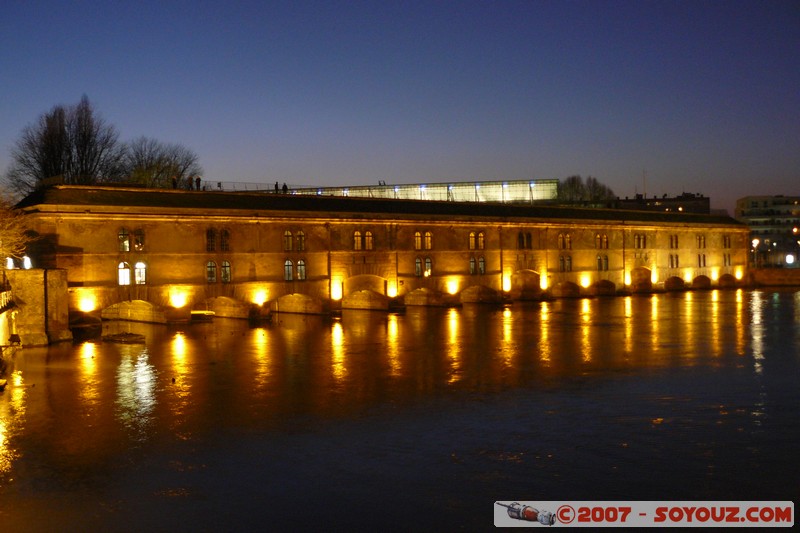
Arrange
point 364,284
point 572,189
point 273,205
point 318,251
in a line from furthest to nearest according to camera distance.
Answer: point 572,189 → point 364,284 → point 318,251 → point 273,205

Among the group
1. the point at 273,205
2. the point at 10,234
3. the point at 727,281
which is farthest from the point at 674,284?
the point at 10,234

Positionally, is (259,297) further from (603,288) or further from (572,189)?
(572,189)

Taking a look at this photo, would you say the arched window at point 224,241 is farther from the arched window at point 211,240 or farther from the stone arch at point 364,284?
the stone arch at point 364,284

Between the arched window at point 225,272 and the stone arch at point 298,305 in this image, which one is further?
the stone arch at point 298,305

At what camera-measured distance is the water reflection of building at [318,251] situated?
43406 mm

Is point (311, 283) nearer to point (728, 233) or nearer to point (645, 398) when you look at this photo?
point (645, 398)

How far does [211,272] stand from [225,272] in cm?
90

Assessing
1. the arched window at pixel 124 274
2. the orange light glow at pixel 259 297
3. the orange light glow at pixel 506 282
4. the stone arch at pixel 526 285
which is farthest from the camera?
the stone arch at pixel 526 285

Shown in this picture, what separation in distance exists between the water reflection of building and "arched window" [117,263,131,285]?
0.08m

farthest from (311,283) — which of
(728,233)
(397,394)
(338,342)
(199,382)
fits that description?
(728,233)

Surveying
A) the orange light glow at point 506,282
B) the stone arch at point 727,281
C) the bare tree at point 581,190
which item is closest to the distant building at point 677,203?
the bare tree at point 581,190

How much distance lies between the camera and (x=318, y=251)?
5238 centimetres

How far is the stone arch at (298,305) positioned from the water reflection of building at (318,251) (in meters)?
0.09

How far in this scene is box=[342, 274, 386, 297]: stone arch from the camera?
177 feet
